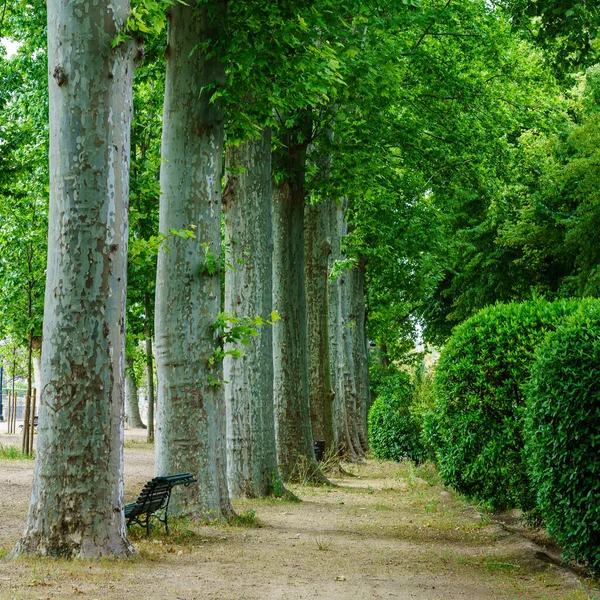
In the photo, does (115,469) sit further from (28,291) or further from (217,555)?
(28,291)

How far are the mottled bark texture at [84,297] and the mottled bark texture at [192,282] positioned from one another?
260 cm

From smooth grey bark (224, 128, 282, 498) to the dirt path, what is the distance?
0.57m

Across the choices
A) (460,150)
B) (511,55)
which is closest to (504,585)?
(460,150)

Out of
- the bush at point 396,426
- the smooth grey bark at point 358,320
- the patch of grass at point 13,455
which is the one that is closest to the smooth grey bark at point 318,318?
the bush at point 396,426

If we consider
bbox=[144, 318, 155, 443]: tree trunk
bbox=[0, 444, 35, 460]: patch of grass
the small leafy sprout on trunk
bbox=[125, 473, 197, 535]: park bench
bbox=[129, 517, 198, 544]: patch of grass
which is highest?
bbox=[144, 318, 155, 443]: tree trunk

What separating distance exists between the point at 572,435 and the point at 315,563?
9.15 feet

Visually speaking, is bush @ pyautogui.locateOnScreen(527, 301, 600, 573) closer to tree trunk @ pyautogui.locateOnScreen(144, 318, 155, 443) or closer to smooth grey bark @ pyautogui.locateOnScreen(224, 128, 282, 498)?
smooth grey bark @ pyautogui.locateOnScreen(224, 128, 282, 498)

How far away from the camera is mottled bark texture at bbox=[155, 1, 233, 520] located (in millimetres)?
10492

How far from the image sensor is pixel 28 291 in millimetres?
24484

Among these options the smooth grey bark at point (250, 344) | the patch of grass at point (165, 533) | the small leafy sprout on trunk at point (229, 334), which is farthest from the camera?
the smooth grey bark at point (250, 344)

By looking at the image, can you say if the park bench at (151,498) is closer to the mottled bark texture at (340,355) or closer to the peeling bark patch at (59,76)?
the peeling bark patch at (59,76)

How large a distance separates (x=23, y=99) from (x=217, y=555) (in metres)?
15.0

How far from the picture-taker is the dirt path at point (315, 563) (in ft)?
22.7

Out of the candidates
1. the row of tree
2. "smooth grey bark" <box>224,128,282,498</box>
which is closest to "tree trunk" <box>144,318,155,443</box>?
the row of tree
